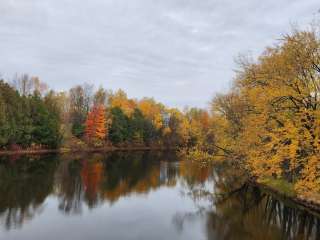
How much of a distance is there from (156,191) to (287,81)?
14.6m

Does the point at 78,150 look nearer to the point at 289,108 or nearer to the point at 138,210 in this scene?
the point at 138,210

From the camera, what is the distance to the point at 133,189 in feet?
96.3

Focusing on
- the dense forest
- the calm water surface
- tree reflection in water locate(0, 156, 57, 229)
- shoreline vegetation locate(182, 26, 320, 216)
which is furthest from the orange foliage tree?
shoreline vegetation locate(182, 26, 320, 216)

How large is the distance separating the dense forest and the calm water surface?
34.7ft

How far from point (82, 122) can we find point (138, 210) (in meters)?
59.0

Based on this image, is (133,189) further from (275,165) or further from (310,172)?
(310,172)

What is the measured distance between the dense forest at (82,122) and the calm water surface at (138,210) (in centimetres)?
1059

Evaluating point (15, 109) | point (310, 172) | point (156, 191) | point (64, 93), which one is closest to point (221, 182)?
point (156, 191)

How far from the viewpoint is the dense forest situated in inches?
2224

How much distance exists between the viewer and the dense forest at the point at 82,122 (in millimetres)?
56500

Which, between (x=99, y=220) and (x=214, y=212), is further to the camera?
(x=214, y=212)

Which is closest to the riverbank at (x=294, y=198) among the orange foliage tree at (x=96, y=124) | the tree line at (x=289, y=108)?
the tree line at (x=289, y=108)

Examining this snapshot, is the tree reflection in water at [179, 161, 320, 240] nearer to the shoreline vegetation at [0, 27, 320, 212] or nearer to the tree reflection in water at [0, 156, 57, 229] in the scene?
the shoreline vegetation at [0, 27, 320, 212]

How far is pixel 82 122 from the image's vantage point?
258ft
